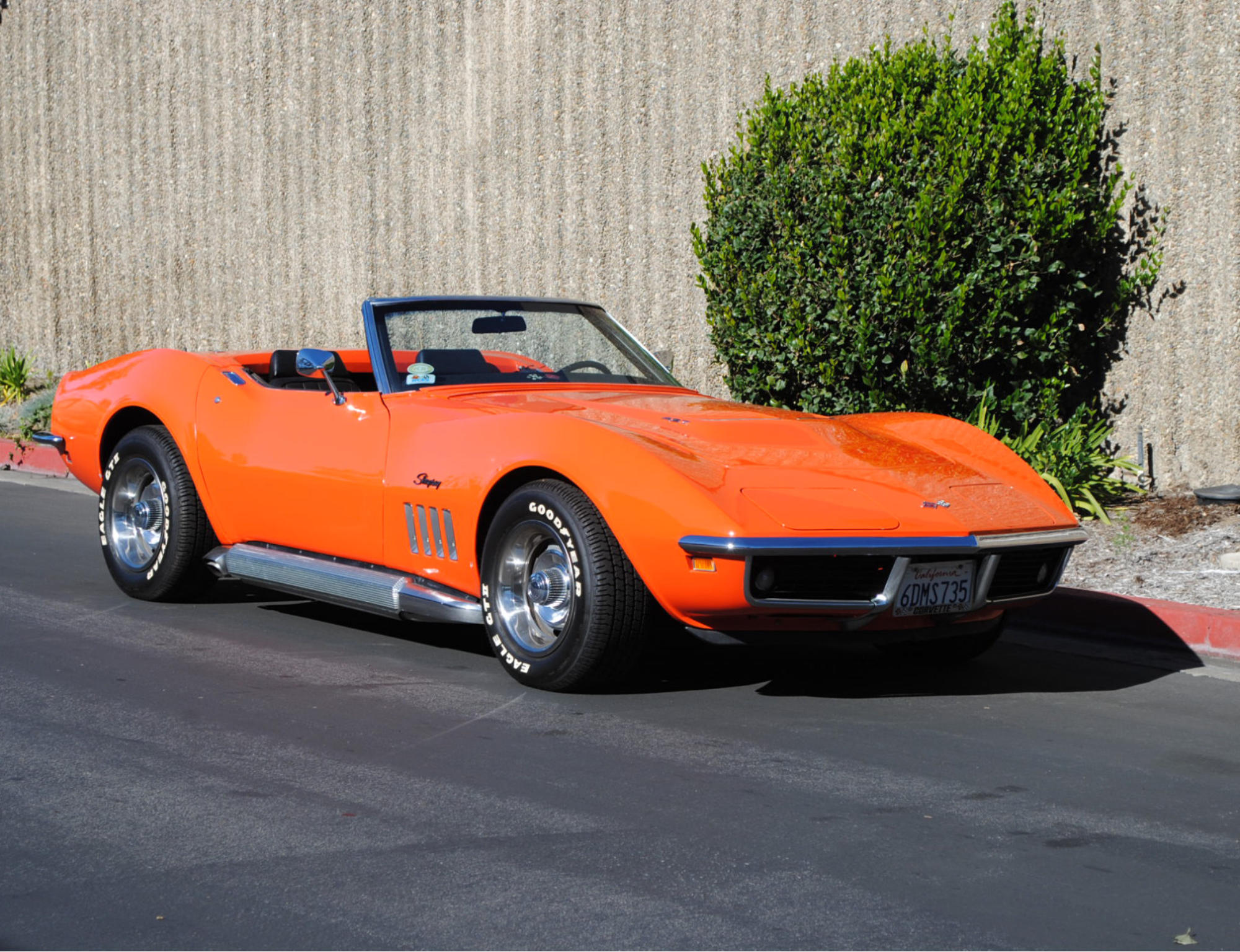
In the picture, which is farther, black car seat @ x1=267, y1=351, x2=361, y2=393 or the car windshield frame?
black car seat @ x1=267, y1=351, x2=361, y2=393

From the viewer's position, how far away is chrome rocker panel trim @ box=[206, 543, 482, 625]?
5.67 metres

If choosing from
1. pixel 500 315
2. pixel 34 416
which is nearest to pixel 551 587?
pixel 500 315

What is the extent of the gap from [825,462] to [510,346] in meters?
1.79

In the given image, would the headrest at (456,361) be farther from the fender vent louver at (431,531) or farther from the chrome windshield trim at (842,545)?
the chrome windshield trim at (842,545)

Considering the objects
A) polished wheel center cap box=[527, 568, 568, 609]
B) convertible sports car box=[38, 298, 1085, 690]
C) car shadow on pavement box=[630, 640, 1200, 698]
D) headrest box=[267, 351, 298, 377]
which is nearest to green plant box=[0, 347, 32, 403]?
convertible sports car box=[38, 298, 1085, 690]

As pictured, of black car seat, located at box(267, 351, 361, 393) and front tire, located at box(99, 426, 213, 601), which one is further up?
black car seat, located at box(267, 351, 361, 393)

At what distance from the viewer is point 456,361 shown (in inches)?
253

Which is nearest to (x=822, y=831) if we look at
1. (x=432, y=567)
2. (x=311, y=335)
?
(x=432, y=567)

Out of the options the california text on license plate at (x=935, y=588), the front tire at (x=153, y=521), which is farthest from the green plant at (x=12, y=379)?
the california text on license plate at (x=935, y=588)

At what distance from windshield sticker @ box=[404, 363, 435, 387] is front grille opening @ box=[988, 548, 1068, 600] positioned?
2.42 meters

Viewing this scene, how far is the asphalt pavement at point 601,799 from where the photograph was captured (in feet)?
10.8

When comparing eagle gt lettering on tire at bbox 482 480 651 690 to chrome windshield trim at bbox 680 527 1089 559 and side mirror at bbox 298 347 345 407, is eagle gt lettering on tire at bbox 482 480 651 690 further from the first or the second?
side mirror at bbox 298 347 345 407

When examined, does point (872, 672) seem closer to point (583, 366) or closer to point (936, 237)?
point (583, 366)

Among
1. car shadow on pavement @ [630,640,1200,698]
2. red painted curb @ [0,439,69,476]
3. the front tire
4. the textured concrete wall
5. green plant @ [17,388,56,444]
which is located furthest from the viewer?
green plant @ [17,388,56,444]
